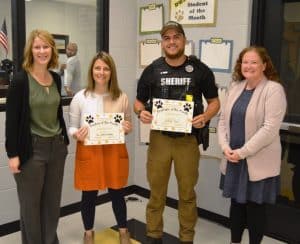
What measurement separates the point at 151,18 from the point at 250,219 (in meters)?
2.03

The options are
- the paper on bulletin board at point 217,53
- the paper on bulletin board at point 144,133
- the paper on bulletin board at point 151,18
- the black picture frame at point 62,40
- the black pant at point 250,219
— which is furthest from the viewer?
the black picture frame at point 62,40

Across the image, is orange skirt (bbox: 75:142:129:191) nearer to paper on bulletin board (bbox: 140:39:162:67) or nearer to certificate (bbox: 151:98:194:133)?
certificate (bbox: 151:98:194:133)

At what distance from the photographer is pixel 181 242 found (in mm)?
2621

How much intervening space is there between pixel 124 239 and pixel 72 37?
85.1 inches

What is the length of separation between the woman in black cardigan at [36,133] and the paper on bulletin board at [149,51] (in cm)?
134

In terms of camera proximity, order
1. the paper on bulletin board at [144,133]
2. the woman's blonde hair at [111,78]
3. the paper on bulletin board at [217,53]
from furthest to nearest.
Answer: the paper on bulletin board at [144,133], the paper on bulletin board at [217,53], the woman's blonde hair at [111,78]

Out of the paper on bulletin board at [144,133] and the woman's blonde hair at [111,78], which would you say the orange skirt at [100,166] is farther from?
the paper on bulletin board at [144,133]

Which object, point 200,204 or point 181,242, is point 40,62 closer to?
point 181,242

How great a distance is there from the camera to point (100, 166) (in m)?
2.50

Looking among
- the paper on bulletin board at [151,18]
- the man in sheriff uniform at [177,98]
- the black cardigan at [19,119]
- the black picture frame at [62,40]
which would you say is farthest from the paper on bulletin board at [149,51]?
the black cardigan at [19,119]

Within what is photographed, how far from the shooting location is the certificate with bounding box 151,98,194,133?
235cm

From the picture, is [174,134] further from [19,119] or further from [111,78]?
[19,119]

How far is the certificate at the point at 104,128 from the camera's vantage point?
2410mm

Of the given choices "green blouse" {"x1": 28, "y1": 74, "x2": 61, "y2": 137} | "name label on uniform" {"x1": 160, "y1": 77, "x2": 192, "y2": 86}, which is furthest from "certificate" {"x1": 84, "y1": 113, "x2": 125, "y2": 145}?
"name label on uniform" {"x1": 160, "y1": 77, "x2": 192, "y2": 86}
